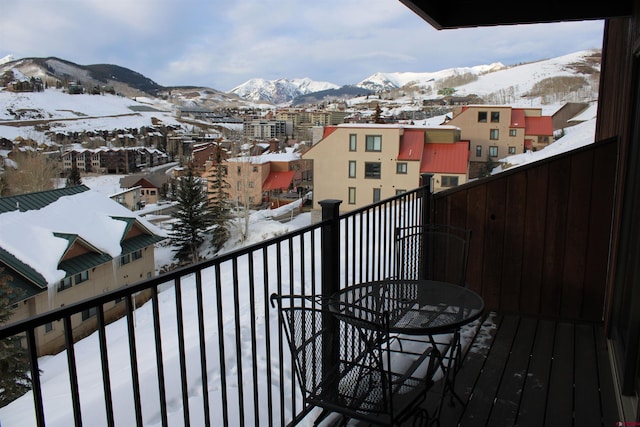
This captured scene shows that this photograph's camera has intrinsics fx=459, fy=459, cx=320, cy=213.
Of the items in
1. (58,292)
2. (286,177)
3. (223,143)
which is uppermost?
(223,143)

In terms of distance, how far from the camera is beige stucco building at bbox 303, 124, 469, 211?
24.3 meters

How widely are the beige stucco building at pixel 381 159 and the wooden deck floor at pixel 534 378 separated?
70.2 feet

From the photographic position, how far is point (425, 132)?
25.7 metres

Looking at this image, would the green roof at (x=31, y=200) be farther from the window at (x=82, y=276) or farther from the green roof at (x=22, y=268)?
the window at (x=82, y=276)

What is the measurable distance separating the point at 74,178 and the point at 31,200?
13778mm

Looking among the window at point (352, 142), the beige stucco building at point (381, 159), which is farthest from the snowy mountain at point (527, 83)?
the window at point (352, 142)

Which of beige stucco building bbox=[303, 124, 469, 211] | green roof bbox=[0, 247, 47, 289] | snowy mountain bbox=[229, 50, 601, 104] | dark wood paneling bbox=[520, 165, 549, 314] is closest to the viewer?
dark wood paneling bbox=[520, 165, 549, 314]

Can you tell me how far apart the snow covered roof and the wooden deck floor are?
1773 centimetres

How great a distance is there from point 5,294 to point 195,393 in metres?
15.1

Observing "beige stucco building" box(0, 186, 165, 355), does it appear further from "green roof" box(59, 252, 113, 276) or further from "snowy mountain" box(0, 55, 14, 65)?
"snowy mountain" box(0, 55, 14, 65)

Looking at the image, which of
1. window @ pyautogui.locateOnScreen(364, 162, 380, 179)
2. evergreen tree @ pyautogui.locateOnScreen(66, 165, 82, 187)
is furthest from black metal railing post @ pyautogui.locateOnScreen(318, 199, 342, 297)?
evergreen tree @ pyautogui.locateOnScreen(66, 165, 82, 187)

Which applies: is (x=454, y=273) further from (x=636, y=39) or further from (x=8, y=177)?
(x=8, y=177)

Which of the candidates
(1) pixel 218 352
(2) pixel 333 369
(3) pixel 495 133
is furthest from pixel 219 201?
(2) pixel 333 369

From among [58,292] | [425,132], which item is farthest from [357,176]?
[58,292]
